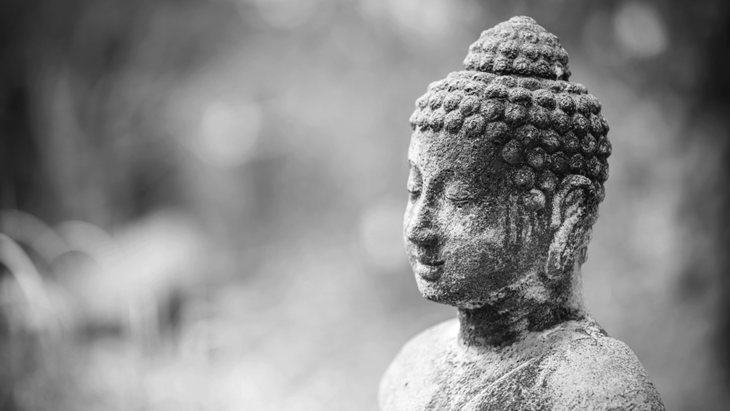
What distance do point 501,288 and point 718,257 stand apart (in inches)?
106

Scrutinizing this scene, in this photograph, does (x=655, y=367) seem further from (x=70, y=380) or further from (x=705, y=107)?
(x=70, y=380)

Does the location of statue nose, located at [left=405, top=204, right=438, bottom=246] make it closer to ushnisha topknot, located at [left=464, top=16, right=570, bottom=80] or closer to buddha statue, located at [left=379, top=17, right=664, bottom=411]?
buddha statue, located at [left=379, top=17, right=664, bottom=411]

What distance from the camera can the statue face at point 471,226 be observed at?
1.57 metres

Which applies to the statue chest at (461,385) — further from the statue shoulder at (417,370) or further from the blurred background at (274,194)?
the blurred background at (274,194)

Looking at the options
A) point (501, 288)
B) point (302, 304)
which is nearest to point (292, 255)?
point (302, 304)

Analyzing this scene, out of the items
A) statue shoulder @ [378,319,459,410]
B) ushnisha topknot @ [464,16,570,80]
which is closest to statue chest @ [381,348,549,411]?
statue shoulder @ [378,319,459,410]

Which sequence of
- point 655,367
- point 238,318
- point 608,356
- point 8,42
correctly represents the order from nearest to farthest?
1. point 608,356
2. point 655,367
3. point 238,318
4. point 8,42

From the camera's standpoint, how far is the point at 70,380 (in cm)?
407

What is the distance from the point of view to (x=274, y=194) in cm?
729

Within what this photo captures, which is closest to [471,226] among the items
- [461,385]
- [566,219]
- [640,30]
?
[566,219]

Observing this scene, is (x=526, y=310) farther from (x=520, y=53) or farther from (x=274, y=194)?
(x=274, y=194)

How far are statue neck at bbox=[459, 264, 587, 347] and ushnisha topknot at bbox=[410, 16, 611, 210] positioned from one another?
245mm

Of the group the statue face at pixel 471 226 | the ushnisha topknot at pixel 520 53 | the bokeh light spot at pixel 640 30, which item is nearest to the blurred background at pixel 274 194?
the bokeh light spot at pixel 640 30

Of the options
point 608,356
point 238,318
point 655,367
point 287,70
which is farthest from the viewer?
point 287,70
